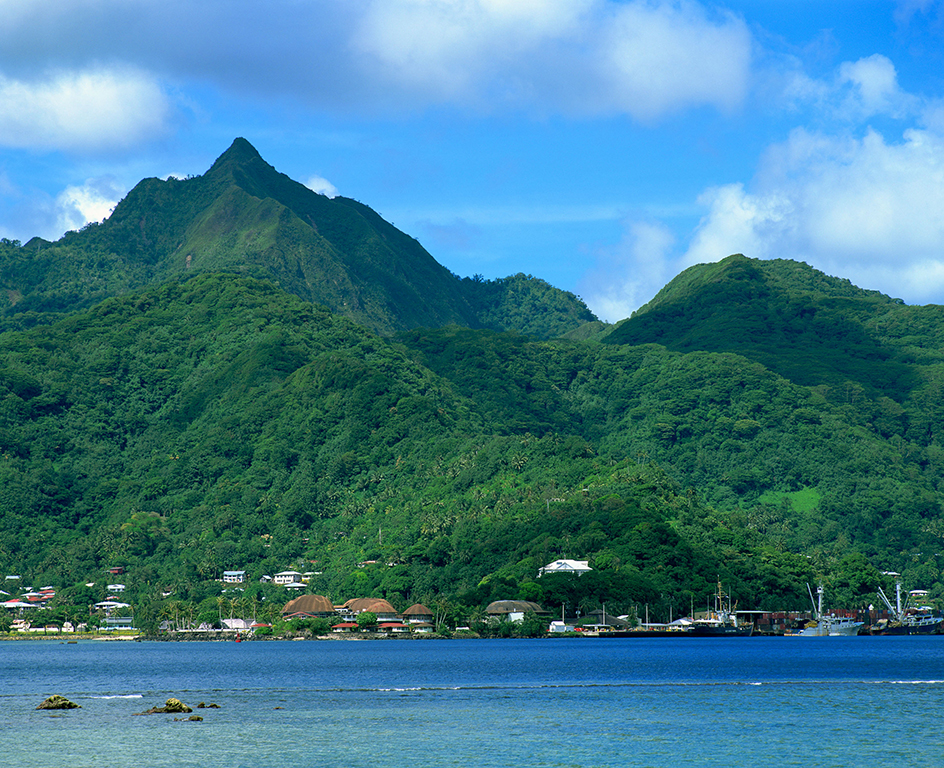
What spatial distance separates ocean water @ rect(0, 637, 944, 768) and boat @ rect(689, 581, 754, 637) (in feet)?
161

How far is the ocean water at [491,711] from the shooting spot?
54.2 m

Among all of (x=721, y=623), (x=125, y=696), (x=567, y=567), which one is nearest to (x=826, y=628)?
(x=721, y=623)

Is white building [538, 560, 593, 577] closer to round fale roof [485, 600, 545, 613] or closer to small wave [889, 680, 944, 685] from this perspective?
round fale roof [485, 600, 545, 613]

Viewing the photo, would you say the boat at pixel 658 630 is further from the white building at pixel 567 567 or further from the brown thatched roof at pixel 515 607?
the white building at pixel 567 567

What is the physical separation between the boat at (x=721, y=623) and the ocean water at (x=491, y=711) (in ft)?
161

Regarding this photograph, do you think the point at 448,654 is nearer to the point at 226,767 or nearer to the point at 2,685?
the point at 2,685

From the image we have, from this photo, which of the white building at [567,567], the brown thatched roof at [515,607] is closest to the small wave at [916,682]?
the brown thatched roof at [515,607]

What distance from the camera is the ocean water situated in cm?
5425

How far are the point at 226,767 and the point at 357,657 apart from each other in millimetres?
89094

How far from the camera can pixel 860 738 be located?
5866 cm

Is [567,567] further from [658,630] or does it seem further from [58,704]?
[58,704]

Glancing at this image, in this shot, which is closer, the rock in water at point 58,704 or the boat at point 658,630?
the rock in water at point 58,704

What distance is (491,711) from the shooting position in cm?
7219

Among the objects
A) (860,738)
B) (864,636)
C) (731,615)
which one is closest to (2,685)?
(860,738)
